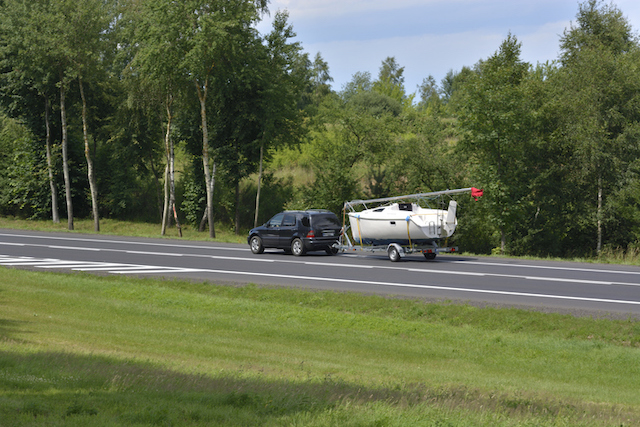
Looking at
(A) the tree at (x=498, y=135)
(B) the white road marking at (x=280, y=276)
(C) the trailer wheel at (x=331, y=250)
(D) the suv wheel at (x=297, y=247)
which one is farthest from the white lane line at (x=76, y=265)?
(A) the tree at (x=498, y=135)

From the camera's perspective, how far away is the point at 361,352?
36.7ft

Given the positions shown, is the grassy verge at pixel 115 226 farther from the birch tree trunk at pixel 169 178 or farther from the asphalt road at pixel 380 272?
the asphalt road at pixel 380 272

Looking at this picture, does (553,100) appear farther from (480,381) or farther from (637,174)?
(480,381)

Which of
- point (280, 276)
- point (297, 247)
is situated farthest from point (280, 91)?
point (280, 276)

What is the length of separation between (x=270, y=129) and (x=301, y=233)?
17556mm

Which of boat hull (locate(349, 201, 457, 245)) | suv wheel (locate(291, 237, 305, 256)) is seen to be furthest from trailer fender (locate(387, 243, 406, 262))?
suv wheel (locate(291, 237, 305, 256))

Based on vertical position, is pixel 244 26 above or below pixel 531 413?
above

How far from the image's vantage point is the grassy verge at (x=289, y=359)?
5848 millimetres

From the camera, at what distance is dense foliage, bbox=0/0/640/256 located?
35250 mm

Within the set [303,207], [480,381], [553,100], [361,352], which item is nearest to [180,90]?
[303,207]

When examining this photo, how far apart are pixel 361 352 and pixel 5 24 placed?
134ft

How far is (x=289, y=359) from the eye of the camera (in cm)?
1004

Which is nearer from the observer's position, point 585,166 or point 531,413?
point 531,413

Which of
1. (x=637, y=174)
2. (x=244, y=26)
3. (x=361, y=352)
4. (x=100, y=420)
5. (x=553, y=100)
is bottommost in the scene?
(x=361, y=352)
